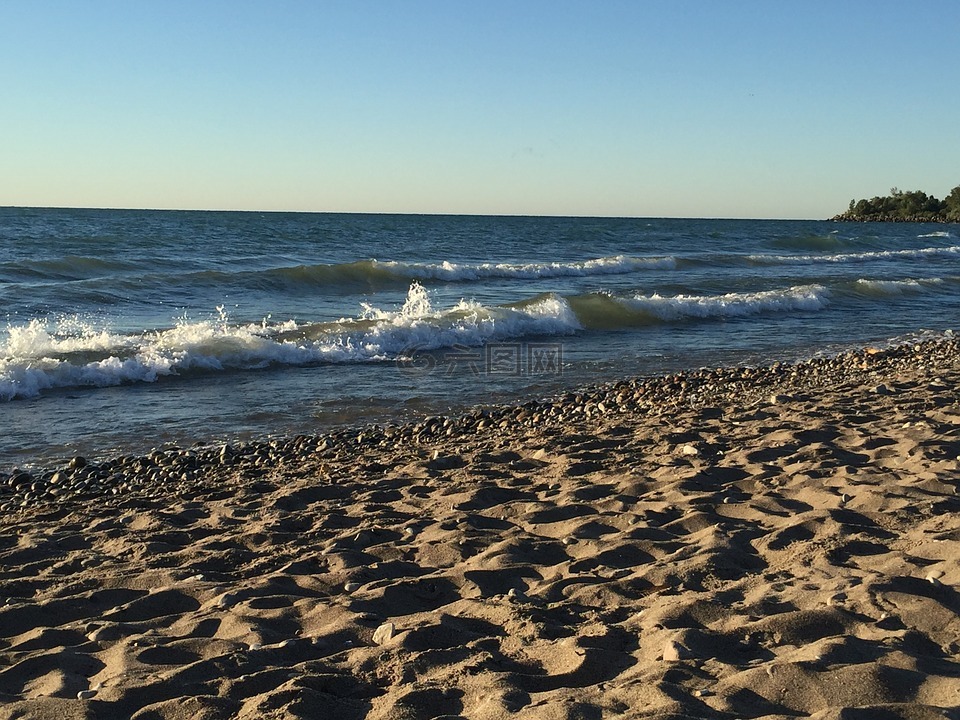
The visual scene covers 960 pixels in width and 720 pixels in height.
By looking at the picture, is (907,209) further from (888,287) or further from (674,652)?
(674,652)

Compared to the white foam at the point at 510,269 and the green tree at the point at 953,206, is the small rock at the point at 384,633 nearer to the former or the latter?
the white foam at the point at 510,269

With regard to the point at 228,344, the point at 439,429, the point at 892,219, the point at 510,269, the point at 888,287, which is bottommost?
the point at 439,429

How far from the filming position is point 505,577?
4.11m

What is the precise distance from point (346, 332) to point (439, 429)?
18.2 feet

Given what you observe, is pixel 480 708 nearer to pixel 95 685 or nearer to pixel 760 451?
pixel 95 685

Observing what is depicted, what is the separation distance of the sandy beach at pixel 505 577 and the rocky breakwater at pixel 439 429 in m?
0.05

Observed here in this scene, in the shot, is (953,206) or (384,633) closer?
(384,633)

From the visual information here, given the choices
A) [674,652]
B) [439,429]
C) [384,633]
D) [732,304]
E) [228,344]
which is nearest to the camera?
[674,652]

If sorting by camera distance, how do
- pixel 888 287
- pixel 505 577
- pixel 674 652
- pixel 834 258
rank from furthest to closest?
pixel 834 258
pixel 888 287
pixel 505 577
pixel 674 652

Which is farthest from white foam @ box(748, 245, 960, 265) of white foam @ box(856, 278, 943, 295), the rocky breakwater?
the rocky breakwater

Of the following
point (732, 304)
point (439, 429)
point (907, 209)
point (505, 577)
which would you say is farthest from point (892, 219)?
point (505, 577)

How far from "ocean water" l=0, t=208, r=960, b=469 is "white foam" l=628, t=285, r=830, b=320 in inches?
1.9

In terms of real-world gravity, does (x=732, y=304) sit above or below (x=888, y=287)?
below

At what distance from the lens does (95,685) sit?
3.15m
